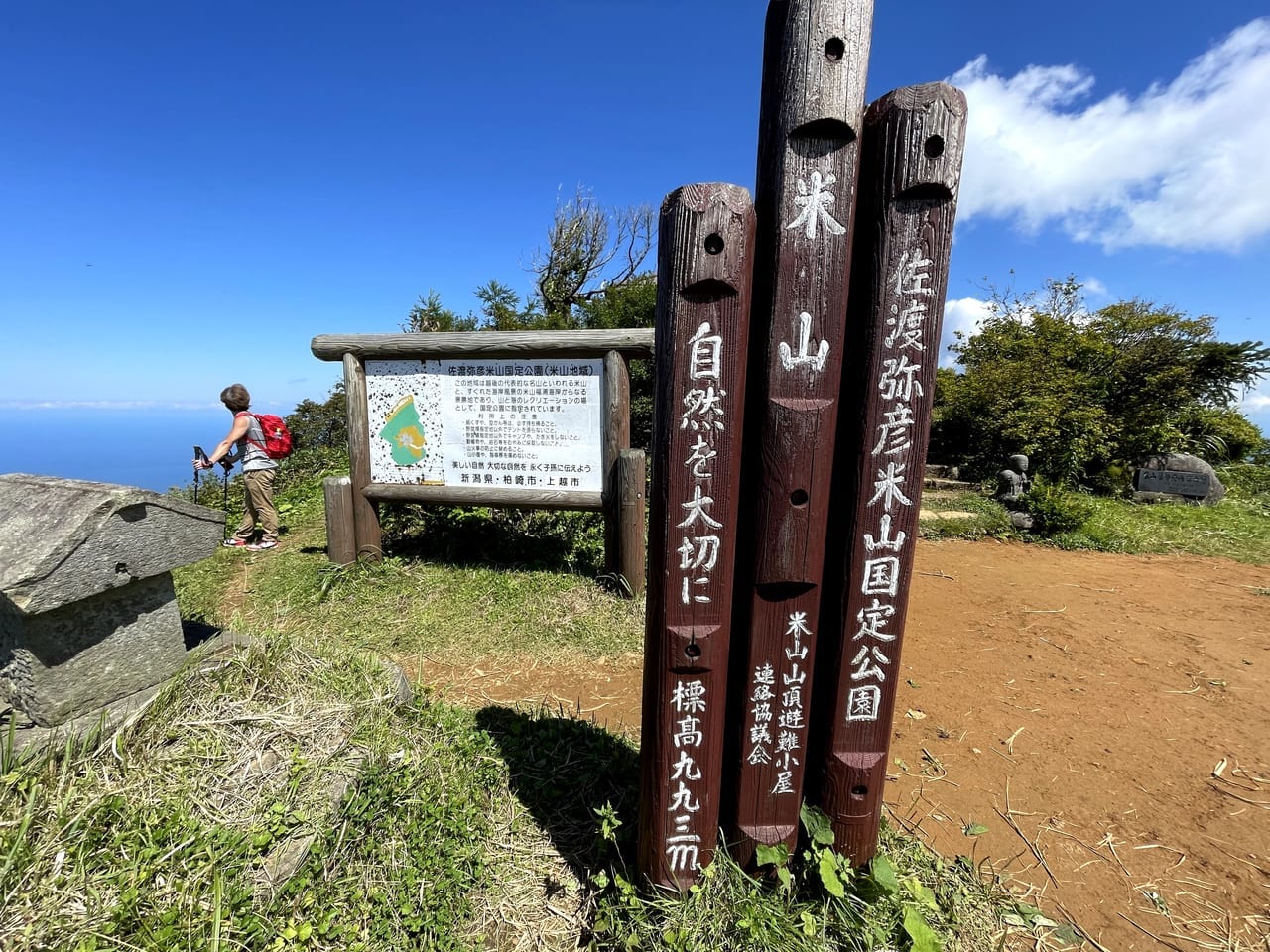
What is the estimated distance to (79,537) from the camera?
2.11m

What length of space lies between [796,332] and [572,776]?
2.18 meters

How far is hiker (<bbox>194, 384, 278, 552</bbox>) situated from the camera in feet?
19.5

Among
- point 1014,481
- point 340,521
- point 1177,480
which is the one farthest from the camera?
point 1177,480

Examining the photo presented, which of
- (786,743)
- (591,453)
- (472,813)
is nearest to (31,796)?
(472,813)

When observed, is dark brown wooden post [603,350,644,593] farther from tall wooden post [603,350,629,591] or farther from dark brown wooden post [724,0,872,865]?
dark brown wooden post [724,0,872,865]

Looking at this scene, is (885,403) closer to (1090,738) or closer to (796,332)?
(796,332)

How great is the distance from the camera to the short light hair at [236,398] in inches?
238

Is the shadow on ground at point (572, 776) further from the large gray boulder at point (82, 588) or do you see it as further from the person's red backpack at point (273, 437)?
the person's red backpack at point (273, 437)

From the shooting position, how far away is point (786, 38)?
1.61 metres

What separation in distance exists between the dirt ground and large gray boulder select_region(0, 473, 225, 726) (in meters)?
1.65

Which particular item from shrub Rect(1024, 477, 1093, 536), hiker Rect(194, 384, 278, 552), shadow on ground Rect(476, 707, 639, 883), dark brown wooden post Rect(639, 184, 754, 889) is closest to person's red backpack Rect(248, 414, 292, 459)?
hiker Rect(194, 384, 278, 552)

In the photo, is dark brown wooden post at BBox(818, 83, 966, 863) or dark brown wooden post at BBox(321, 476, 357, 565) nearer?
dark brown wooden post at BBox(818, 83, 966, 863)

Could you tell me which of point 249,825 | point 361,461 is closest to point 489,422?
point 361,461

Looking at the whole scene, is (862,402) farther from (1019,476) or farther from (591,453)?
(1019,476)
